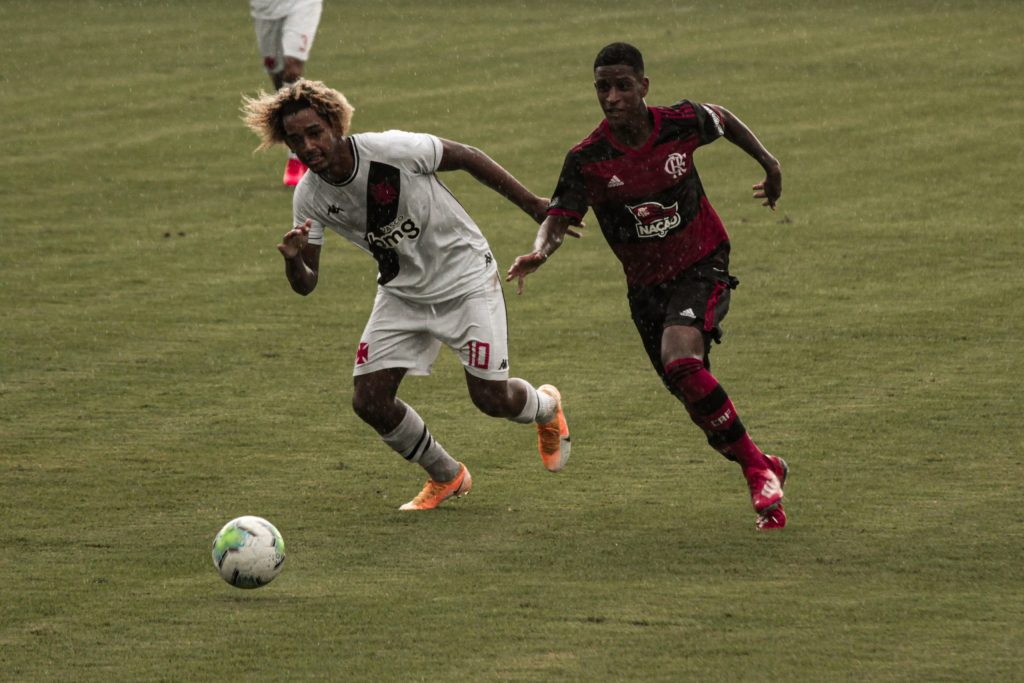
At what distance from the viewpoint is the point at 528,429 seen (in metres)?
9.34

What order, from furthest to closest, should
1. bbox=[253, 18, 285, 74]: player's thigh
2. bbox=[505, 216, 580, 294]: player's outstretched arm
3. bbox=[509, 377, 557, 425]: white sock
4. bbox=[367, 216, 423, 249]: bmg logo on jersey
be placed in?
bbox=[253, 18, 285, 74]: player's thigh < bbox=[509, 377, 557, 425]: white sock < bbox=[367, 216, 423, 249]: bmg logo on jersey < bbox=[505, 216, 580, 294]: player's outstretched arm

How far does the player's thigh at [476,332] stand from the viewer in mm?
7770

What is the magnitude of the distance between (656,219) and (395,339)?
134 centimetres

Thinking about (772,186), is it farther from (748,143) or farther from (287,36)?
(287,36)

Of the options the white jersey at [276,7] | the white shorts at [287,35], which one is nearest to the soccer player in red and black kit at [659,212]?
the white shorts at [287,35]

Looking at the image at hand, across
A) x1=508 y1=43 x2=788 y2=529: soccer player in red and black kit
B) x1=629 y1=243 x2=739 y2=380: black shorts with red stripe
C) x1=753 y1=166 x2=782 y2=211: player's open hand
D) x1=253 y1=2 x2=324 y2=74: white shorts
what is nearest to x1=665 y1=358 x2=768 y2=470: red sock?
x1=508 y1=43 x2=788 y2=529: soccer player in red and black kit

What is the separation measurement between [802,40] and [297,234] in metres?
15.0

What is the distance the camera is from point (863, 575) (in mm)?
6594

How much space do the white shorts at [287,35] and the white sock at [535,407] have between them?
8460 mm

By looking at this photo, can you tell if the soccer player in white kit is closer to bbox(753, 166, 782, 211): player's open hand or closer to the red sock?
the red sock

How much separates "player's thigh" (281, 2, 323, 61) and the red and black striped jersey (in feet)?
28.2

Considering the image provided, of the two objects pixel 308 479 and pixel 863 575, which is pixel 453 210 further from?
pixel 863 575

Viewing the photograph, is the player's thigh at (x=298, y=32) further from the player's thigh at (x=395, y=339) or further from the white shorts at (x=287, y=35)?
the player's thigh at (x=395, y=339)

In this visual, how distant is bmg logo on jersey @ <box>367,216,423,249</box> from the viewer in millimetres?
7676
